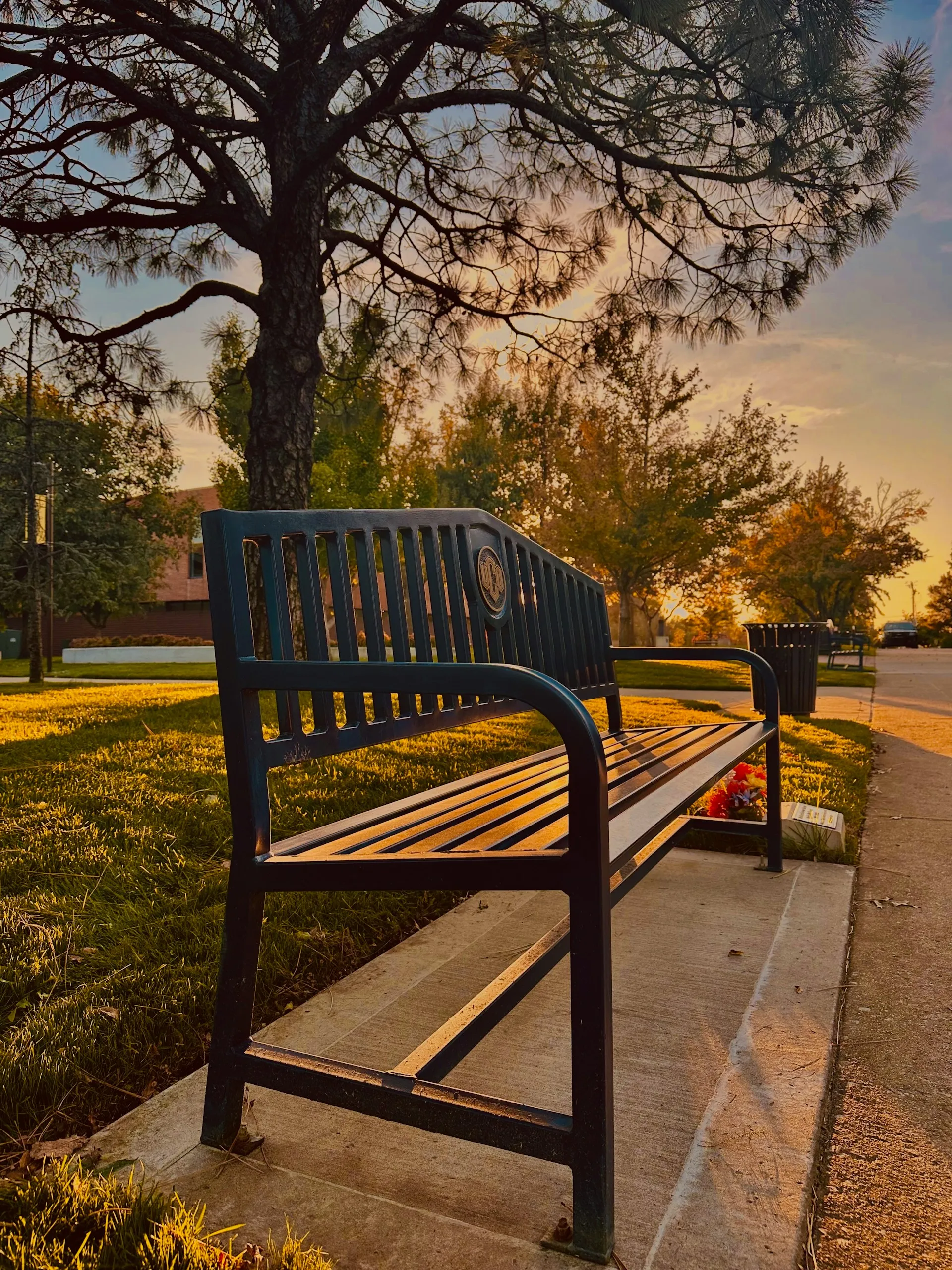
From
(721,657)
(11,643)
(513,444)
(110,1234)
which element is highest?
(513,444)

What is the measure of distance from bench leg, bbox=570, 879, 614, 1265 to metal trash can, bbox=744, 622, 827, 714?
7.72 meters

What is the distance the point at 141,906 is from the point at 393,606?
53.3 inches

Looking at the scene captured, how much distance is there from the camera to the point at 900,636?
54.5m

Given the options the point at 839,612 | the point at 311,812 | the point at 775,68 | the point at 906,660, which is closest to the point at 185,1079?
the point at 311,812

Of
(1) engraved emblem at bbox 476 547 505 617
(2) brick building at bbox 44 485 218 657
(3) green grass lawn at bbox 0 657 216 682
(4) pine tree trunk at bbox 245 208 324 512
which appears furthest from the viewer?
(2) brick building at bbox 44 485 218 657

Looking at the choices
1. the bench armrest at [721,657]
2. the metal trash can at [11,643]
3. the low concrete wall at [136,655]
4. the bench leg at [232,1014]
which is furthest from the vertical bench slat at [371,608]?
the metal trash can at [11,643]

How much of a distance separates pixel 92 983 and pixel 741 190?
839 centimetres

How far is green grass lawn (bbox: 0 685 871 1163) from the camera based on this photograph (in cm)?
195

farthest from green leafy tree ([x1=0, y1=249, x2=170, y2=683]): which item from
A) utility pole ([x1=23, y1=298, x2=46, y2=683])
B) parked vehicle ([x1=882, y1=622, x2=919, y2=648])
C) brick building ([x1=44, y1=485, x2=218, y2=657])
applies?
parked vehicle ([x1=882, y1=622, x2=919, y2=648])

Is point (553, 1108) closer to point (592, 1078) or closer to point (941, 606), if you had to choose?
point (592, 1078)

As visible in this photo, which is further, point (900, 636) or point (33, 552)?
point (900, 636)

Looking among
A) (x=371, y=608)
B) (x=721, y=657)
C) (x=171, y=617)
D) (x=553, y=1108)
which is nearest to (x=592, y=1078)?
(x=553, y=1108)

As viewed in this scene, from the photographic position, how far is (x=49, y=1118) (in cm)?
176

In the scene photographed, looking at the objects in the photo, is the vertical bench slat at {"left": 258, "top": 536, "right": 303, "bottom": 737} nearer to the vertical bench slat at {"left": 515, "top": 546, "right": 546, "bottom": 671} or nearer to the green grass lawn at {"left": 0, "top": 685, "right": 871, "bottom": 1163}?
the green grass lawn at {"left": 0, "top": 685, "right": 871, "bottom": 1163}
